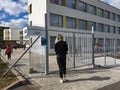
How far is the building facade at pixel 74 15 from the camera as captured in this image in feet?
87.2

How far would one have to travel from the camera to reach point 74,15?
30719mm

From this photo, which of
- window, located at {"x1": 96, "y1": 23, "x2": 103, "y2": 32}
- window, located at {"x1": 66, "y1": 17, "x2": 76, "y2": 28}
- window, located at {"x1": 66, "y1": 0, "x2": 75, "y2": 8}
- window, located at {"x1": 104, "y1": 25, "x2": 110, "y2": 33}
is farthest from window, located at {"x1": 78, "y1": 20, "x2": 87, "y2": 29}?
window, located at {"x1": 104, "y1": 25, "x2": 110, "y2": 33}

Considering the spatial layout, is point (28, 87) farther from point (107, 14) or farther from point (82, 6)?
point (107, 14)

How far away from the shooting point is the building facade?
2659cm

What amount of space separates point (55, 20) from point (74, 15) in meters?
4.84

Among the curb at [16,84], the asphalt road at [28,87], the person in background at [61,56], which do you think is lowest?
the asphalt road at [28,87]

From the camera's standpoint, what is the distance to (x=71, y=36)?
10695mm

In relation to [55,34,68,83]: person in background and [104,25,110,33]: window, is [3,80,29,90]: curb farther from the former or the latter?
[104,25,110,33]: window

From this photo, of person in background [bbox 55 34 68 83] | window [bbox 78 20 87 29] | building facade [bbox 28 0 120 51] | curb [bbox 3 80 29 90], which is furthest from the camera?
window [bbox 78 20 87 29]

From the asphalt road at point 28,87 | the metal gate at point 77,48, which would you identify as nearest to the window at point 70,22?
the metal gate at point 77,48

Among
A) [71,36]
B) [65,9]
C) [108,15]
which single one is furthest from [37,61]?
[108,15]

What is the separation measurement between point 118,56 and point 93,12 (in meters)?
20.2

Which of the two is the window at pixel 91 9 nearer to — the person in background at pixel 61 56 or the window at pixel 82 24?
the window at pixel 82 24

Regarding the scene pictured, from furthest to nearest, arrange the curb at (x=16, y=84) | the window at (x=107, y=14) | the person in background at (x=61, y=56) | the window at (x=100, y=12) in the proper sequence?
1. the window at (x=107, y=14)
2. the window at (x=100, y=12)
3. the person in background at (x=61, y=56)
4. the curb at (x=16, y=84)
